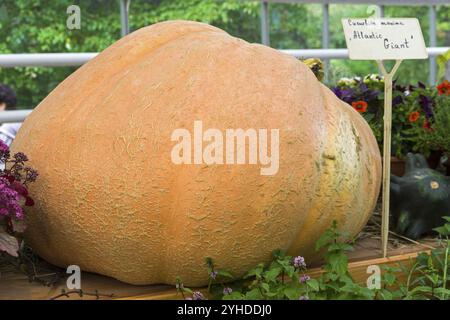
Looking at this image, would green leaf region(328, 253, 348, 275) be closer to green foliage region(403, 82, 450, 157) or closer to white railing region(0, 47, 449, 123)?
green foliage region(403, 82, 450, 157)

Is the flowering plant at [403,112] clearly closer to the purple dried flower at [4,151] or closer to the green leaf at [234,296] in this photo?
the green leaf at [234,296]

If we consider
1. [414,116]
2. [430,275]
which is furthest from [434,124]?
[430,275]

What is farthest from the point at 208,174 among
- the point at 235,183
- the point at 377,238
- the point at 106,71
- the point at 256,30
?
the point at 256,30

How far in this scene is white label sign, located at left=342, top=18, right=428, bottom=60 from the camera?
7.36 ft

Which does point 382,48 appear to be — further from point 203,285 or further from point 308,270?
point 203,285

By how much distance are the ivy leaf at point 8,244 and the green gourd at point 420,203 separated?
1.30 m

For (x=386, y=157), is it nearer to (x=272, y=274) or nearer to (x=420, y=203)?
(x=420, y=203)

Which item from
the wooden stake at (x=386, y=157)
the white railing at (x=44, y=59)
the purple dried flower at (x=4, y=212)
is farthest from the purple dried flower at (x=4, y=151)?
the wooden stake at (x=386, y=157)

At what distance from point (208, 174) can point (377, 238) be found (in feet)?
3.05

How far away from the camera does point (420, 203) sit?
2.51 metres

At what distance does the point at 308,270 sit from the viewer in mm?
2098

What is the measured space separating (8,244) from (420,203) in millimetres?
1374

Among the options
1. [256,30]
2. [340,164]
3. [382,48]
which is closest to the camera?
Result: [340,164]

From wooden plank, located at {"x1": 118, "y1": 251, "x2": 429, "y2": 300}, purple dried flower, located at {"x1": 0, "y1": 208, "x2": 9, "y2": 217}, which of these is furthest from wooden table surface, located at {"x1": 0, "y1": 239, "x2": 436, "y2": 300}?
purple dried flower, located at {"x1": 0, "y1": 208, "x2": 9, "y2": 217}
